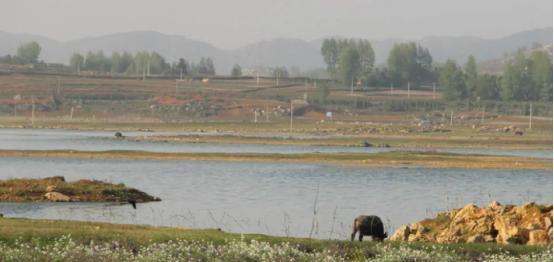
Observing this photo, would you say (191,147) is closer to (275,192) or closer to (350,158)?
(350,158)

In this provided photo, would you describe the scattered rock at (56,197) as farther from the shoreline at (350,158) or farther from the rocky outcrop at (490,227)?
the shoreline at (350,158)

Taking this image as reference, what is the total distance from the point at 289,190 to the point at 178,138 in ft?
223

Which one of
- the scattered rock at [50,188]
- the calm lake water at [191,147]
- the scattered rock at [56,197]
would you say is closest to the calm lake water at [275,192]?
the scattered rock at [56,197]

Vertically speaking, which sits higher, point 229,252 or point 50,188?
point 229,252

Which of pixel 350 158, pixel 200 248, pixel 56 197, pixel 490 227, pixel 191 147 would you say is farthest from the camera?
pixel 191 147

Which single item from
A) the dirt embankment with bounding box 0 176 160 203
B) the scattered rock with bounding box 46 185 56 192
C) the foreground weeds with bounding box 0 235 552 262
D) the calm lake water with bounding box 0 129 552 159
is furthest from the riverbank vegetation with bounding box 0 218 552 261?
the calm lake water with bounding box 0 129 552 159

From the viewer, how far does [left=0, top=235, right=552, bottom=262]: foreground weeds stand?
1150 inches

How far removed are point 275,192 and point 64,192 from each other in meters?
14.7

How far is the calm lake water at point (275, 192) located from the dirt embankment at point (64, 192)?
147cm

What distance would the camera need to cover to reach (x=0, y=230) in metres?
35.4

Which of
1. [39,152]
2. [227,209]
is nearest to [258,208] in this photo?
[227,209]

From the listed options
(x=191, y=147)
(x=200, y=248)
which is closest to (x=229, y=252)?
(x=200, y=248)

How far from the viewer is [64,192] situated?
60.9 meters

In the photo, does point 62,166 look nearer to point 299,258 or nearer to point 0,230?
point 0,230
